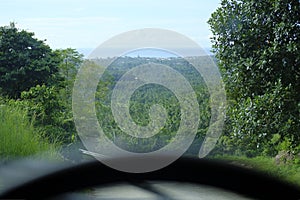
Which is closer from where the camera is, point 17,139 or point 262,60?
point 262,60

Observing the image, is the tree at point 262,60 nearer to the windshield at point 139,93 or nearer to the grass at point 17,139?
the windshield at point 139,93

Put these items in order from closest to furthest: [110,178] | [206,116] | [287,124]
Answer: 1. [287,124]
2. [110,178]
3. [206,116]

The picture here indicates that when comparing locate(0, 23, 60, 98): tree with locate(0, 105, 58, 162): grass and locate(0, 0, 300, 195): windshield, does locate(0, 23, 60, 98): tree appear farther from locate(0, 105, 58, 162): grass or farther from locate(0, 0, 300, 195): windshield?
locate(0, 105, 58, 162): grass

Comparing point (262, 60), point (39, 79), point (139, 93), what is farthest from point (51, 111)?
point (262, 60)

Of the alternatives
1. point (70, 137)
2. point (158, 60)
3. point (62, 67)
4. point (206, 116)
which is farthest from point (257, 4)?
point (62, 67)

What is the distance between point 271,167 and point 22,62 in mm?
2555

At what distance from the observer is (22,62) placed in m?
4.30

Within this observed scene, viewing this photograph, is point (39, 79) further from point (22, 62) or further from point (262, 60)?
point (262, 60)

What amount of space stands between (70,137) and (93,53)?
76 centimetres

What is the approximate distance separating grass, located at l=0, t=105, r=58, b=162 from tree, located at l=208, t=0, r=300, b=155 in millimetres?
1233

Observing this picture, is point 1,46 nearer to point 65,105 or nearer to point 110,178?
point 65,105

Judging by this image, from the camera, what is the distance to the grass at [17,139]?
2561 mm

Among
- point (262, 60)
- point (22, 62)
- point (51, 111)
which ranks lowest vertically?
point (51, 111)

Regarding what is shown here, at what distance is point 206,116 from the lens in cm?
381
